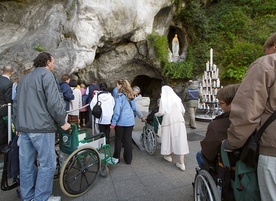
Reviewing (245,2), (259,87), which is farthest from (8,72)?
(245,2)

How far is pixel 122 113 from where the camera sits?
3.60 metres

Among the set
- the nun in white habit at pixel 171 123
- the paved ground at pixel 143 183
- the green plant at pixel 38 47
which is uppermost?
the green plant at pixel 38 47

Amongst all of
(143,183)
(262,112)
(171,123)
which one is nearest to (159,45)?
(171,123)

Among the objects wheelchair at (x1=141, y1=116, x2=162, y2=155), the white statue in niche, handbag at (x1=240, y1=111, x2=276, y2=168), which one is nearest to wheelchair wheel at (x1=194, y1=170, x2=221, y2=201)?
handbag at (x1=240, y1=111, x2=276, y2=168)

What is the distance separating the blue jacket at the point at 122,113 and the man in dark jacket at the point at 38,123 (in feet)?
4.25

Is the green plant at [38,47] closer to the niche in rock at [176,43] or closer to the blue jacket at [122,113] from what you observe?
the blue jacket at [122,113]

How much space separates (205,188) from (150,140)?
7.22 feet

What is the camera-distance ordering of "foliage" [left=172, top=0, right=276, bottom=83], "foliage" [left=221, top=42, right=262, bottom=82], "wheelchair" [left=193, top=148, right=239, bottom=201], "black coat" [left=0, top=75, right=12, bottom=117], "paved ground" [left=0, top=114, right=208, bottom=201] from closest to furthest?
"wheelchair" [left=193, top=148, right=239, bottom=201]
"paved ground" [left=0, top=114, right=208, bottom=201]
"black coat" [left=0, top=75, right=12, bottom=117]
"foliage" [left=221, top=42, right=262, bottom=82]
"foliage" [left=172, top=0, right=276, bottom=83]

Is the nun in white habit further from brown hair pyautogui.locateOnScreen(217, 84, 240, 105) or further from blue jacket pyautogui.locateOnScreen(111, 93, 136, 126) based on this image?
brown hair pyautogui.locateOnScreen(217, 84, 240, 105)

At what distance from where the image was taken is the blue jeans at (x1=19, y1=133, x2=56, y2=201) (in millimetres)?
2275

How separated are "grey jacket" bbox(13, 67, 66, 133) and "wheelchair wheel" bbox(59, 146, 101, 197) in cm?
56

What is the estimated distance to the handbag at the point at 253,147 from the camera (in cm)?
134

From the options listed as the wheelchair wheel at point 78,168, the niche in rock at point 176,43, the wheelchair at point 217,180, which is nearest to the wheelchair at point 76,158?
the wheelchair wheel at point 78,168

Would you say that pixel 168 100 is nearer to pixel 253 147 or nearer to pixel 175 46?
pixel 253 147
